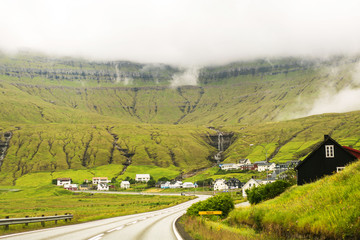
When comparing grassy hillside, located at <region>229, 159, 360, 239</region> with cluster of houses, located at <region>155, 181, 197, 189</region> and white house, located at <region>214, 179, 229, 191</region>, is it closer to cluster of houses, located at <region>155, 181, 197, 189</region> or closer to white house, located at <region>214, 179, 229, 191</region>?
white house, located at <region>214, 179, 229, 191</region>

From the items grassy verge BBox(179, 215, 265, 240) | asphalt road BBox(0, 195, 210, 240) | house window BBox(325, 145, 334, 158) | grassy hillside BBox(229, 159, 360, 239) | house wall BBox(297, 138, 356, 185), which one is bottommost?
asphalt road BBox(0, 195, 210, 240)

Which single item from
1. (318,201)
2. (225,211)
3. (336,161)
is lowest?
(225,211)

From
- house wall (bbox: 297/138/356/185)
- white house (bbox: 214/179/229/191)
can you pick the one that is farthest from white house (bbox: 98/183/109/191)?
house wall (bbox: 297/138/356/185)

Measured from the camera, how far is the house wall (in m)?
46.6

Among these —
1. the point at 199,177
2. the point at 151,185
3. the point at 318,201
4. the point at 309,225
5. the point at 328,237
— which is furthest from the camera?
the point at 199,177

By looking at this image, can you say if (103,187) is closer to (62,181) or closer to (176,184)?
(62,181)

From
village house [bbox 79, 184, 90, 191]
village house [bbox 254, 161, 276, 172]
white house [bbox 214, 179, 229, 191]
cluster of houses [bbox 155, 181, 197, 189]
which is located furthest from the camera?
village house [bbox 254, 161, 276, 172]

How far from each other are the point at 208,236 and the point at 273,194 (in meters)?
22.8

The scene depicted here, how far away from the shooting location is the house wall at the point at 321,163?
46625mm

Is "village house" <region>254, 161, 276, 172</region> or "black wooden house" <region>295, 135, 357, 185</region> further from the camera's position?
"village house" <region>254, 161, 276, 172</region>

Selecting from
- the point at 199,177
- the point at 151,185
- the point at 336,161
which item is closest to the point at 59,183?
the point at 151,185

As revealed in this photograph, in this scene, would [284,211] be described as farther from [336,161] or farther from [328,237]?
[336,161]

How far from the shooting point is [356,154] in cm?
4850

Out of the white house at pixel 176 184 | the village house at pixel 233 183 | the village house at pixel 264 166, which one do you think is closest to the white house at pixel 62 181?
the white house at pixel 176 184
